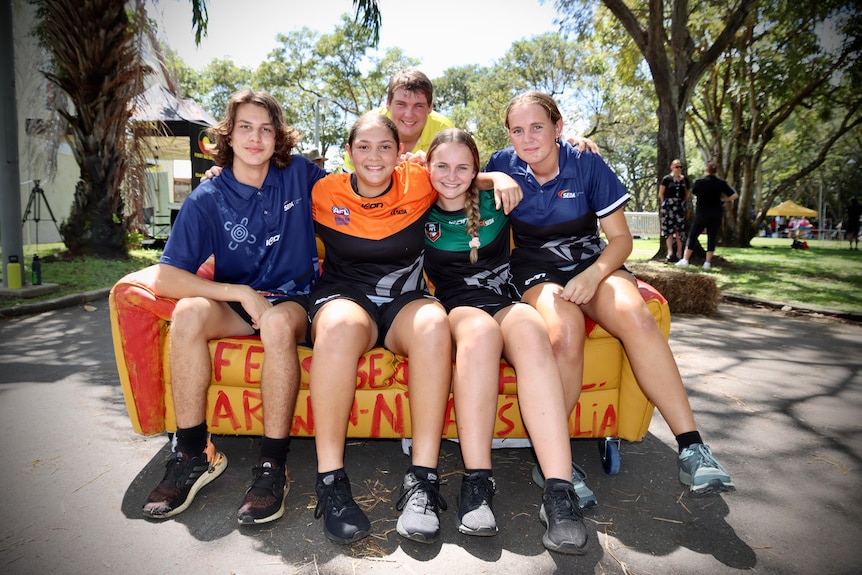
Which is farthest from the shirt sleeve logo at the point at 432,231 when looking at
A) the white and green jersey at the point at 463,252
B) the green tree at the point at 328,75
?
the green tree at the point at 328,75

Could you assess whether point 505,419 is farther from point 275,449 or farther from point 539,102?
point 539,102

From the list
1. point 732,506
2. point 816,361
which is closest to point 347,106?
point 816,361

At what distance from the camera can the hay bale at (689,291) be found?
676 cm

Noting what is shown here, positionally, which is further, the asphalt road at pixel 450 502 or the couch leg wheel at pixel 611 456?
the couch leg wheel at pixel 611 456

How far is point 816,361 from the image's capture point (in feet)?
15.4

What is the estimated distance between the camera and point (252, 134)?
2.74 meters

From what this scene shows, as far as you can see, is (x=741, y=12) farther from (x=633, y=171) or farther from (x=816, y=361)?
(x=633, y=171)

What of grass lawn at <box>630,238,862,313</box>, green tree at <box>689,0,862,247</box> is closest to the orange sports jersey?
Result: grass lawn at <box>630,238,862,313</box>

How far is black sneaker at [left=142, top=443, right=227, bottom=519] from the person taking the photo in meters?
2.24

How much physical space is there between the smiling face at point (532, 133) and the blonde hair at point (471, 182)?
0.79ft

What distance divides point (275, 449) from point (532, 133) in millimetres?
1917

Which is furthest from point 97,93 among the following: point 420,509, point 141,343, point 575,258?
point 420,509

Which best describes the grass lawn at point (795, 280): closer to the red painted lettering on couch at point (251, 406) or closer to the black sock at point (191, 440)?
the red painted lettering on couch at point (251, 406)

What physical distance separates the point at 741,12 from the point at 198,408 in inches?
421
